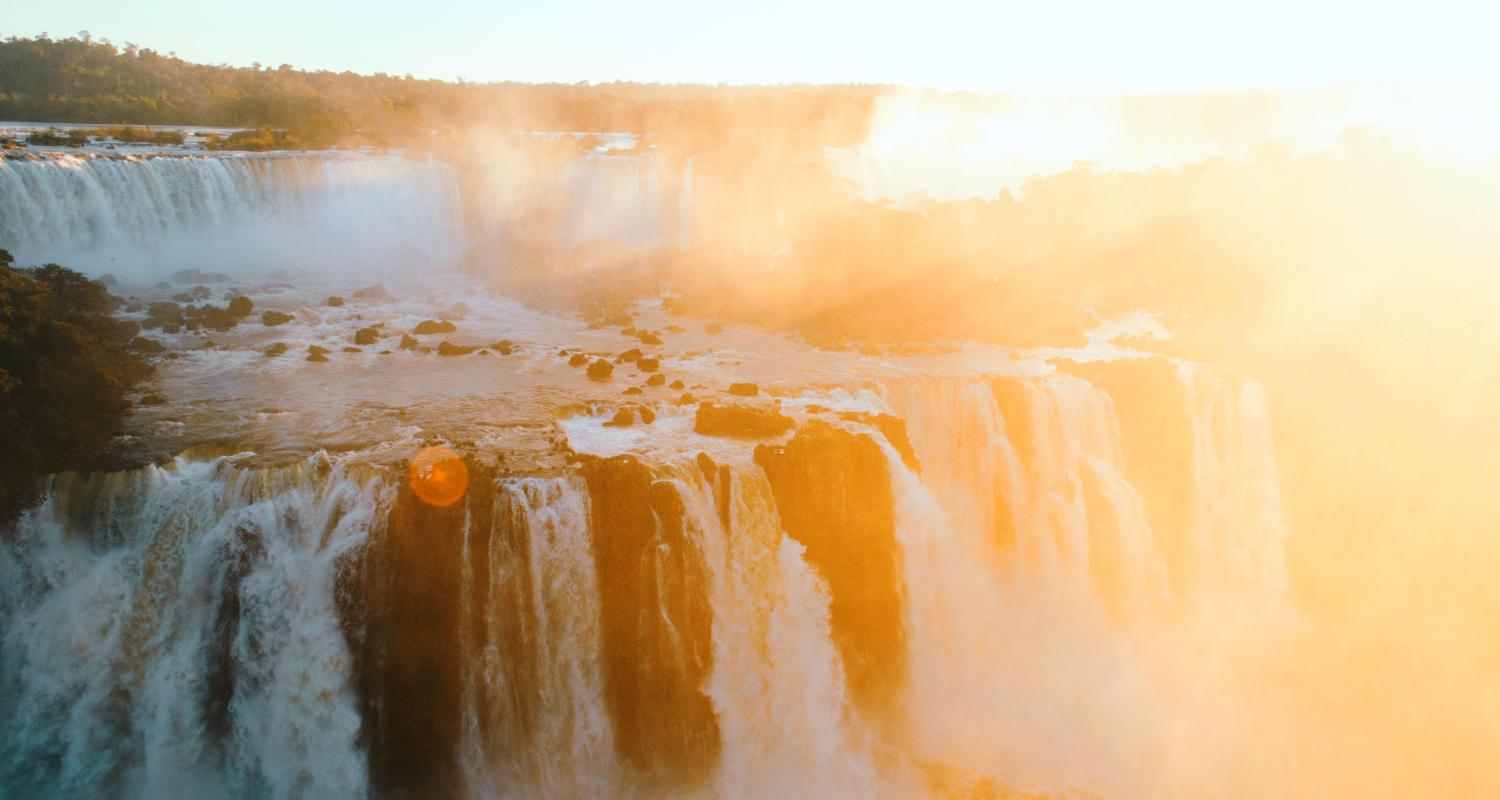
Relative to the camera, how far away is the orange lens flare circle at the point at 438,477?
1355 centimetres

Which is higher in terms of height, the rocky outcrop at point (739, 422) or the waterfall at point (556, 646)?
the rocky outcrop at point (739, 422)

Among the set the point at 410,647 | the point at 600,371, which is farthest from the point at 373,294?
the point at 410,647

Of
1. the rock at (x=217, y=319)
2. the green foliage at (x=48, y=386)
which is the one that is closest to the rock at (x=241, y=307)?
the rock at (x=217, y=319)

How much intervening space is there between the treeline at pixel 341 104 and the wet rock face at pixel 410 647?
97.2 ft

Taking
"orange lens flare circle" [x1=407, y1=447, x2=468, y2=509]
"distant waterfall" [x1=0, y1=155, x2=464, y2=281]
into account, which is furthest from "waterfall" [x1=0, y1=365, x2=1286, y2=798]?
"distant waterfall" [x1=0, y1=155, x2=464, y2=281]

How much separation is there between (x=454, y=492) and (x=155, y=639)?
488cm

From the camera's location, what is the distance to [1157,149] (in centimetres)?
5853

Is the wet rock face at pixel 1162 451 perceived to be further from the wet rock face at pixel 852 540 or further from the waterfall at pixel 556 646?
the wet rock face at pixel 852 540

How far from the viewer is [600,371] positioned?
2012 cm

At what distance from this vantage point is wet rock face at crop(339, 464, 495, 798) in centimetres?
1323

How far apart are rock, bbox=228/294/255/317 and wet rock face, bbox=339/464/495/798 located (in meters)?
14.0

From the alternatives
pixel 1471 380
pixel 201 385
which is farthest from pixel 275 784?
pixel 1471 380

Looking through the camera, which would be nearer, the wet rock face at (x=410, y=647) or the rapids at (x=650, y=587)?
the rapids at (x=650, y=587)

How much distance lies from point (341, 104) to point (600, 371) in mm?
34427
